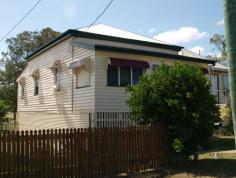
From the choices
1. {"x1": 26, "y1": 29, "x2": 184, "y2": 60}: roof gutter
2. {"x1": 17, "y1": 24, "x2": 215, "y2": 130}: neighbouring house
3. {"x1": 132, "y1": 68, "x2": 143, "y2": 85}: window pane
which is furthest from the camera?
{"x1": 26, "y1": 29, "x2": 184, "y2": 60}: roof gutter

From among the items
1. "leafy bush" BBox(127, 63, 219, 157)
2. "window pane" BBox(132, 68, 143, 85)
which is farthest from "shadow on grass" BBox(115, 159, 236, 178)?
"window pane" BBox(132, 68, 143, 85)

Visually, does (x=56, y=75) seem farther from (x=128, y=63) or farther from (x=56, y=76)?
(x=128, y=63)

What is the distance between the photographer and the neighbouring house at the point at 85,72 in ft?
58.1

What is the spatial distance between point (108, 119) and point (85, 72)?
2.71 m

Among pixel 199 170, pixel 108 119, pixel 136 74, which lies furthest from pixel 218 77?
pixel 199 170

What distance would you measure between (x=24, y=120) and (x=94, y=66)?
38.2ft

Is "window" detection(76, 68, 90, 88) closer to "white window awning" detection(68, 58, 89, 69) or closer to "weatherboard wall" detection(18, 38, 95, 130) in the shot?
"weatherboard wall" detection(18, 38, 95, 130)

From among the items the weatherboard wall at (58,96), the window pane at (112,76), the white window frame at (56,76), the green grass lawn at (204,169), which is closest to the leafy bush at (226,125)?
the window pane at (112,76)

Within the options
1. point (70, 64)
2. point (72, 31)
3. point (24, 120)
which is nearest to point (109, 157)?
point (70, 64)

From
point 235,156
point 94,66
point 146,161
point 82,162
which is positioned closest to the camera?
point 82,162

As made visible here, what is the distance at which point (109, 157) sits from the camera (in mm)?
11461

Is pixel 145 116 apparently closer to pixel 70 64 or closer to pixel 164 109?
pixel 164 109

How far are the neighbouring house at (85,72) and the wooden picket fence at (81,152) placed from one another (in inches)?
221

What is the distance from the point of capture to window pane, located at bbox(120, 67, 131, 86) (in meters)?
18.4
